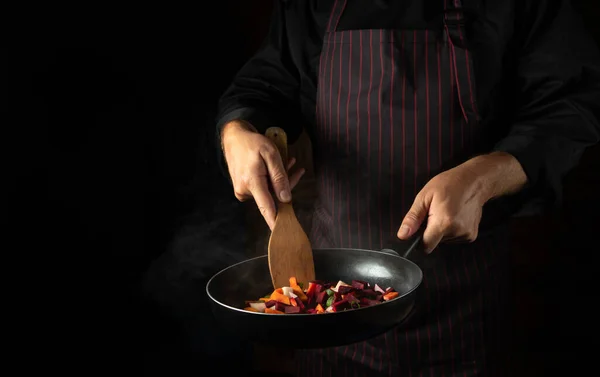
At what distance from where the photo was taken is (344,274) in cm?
109

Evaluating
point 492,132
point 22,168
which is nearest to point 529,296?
point 492,132

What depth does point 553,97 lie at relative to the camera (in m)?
1.12

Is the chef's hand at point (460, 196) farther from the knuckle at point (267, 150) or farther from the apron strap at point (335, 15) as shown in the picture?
the apron strap at point (335, 15)

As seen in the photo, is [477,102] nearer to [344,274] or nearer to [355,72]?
[355,72]

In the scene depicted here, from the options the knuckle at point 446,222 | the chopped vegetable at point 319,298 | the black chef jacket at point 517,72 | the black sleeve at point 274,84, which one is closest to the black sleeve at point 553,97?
the black chef jacket at point 517,72

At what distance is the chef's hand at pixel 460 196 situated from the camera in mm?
927

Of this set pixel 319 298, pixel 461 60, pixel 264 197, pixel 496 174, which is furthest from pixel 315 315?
pixel 461 60

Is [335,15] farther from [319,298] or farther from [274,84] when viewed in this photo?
[319,298]

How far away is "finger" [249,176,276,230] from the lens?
1032 mm

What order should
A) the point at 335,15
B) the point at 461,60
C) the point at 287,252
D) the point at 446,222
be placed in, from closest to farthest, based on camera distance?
the point at 446,222 < the point at 287,252 < the point at 461,60 < the point at 335,15

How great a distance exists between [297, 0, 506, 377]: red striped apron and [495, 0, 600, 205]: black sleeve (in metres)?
0.12

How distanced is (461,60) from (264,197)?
1.62 feet

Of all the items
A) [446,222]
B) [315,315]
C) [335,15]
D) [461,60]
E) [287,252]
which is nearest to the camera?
[315,315]

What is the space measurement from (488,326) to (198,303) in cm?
85
